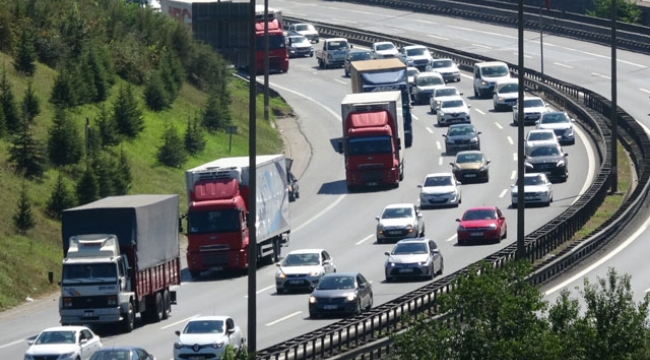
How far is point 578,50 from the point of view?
108 meters

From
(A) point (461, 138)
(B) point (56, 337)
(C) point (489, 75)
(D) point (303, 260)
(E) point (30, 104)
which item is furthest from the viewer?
(C) point (489, 75)

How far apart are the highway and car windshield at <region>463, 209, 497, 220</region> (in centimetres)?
109

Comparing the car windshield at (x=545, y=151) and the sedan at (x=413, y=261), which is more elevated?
the car windshield at (x=545, y=151)

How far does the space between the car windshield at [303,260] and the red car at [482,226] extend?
28.6 ft

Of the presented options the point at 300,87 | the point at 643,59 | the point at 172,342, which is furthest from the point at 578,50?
the point at 172,342

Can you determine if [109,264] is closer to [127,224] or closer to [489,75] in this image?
[127,224]

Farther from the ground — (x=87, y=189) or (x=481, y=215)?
(x=87, y=189)

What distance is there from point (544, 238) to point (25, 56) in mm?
27363

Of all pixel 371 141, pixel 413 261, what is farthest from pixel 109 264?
pixel 371 141

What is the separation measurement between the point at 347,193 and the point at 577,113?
55.8ft

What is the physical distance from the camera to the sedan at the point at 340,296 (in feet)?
151

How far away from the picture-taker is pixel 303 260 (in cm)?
5250

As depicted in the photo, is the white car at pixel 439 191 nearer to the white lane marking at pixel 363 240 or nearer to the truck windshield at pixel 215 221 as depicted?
the white lane marking at pixel 363 240

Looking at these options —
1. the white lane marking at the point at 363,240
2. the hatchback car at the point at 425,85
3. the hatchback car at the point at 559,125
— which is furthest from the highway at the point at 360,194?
the hatchback car at the point at 425,85
